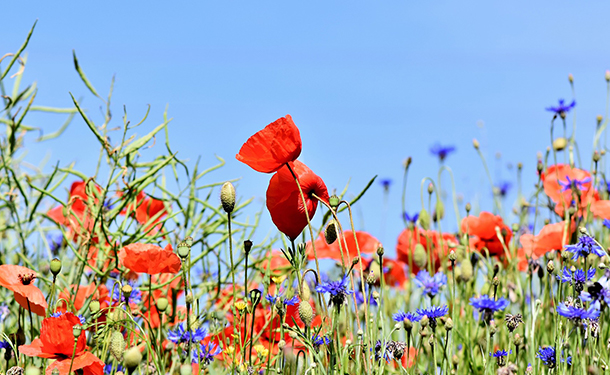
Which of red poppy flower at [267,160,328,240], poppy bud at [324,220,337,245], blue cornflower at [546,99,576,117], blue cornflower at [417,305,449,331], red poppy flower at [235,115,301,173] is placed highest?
blue cornflower at [546,99,576,117]

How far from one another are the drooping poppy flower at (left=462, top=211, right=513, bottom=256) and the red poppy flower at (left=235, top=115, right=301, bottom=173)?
3.19 feet

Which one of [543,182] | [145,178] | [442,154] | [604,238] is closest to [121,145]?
[145,178]

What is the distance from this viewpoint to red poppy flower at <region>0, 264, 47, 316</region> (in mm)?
1084

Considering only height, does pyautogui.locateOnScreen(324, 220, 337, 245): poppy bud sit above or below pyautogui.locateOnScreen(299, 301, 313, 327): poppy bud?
above

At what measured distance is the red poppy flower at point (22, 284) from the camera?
42.7 inches

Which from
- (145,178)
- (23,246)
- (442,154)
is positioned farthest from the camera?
(442,154)

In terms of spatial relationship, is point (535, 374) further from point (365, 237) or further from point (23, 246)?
point (23, 246)

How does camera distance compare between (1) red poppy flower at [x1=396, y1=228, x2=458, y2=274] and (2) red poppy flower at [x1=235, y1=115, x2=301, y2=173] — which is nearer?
(2) red poppy flower at [x1=235, y1=115, x2=301, y2=173]

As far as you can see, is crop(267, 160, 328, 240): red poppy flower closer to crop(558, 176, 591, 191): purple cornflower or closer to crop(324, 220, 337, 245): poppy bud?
crop(324, 220, 337, 245): poppy bud

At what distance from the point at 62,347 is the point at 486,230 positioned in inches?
50.5

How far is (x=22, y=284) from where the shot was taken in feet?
3.65

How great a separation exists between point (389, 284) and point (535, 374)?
1.05 meters

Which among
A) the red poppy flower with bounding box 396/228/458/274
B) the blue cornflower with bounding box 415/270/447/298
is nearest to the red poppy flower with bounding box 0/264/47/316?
the blue cornflower with bounding box 415/270/447/298

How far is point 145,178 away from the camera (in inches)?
56.7
